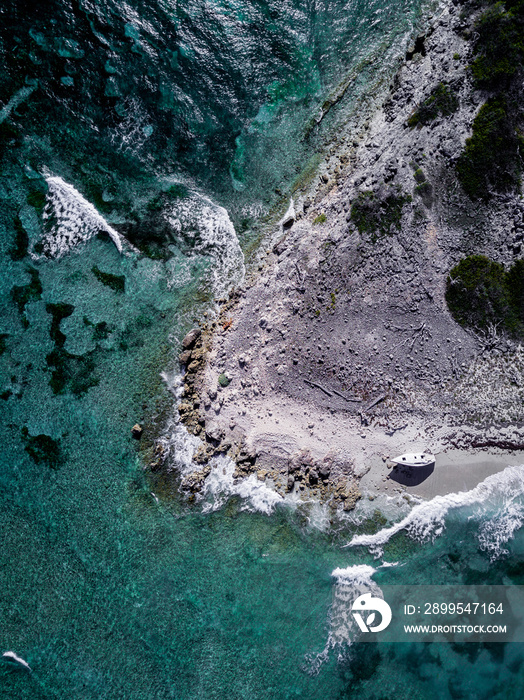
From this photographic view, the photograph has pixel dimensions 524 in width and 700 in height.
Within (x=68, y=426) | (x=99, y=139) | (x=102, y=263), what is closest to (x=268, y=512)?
(x=68, y=426)

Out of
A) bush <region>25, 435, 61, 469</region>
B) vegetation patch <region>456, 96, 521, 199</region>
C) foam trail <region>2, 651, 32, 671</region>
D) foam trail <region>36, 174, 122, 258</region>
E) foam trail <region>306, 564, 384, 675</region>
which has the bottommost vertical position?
foam trail <region>2, 651, 32, 671</region>

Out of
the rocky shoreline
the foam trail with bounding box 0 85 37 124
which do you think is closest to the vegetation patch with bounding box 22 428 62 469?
the rocky shoreline

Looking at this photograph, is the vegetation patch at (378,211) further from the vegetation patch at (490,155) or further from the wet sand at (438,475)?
the wet sand at (438,475)

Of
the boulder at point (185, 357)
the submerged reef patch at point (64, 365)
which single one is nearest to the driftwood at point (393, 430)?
the boulder at point (185, 357)

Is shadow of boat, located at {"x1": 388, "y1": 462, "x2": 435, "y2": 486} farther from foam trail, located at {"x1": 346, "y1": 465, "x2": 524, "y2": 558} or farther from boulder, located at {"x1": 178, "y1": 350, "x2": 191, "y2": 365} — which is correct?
boulder, located at {"x1": 178, "y1": 350, "x2": 191, "y2": 365}

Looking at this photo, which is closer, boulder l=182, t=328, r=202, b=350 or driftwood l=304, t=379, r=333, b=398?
driftwood l=304, t=379, r=333, b=398
